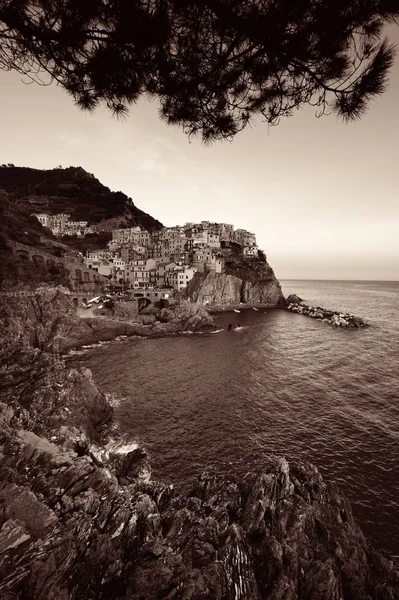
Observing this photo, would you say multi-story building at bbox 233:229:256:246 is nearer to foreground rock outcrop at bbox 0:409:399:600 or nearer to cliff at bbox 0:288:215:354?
cliff at bbox 0:288:215:354

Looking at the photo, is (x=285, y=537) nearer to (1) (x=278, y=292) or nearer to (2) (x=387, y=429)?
(2) (x=387, y=429)

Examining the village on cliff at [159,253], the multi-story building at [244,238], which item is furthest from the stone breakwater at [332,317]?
the multi-story building at [244,238]

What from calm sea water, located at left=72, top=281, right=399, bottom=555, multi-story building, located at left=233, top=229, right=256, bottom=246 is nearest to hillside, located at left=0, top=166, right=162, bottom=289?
calm sea water, located at left=72, top=281, right=399, bottom=555

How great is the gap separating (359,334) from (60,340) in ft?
192

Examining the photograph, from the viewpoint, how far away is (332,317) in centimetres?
7119

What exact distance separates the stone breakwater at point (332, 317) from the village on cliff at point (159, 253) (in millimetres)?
27973

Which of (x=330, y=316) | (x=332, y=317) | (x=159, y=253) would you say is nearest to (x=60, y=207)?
(x=159, y=253)

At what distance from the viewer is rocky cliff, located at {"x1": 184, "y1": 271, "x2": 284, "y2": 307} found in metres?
81.1

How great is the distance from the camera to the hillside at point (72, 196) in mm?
137875

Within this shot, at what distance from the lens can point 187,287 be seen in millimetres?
81812

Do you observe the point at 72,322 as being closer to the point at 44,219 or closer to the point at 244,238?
the point at 244,238

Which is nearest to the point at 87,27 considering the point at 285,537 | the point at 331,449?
A: the point at 285,537

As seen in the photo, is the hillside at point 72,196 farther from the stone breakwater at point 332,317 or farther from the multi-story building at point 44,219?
the stone breakwater at point 332,317

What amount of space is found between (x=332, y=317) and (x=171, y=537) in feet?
231
